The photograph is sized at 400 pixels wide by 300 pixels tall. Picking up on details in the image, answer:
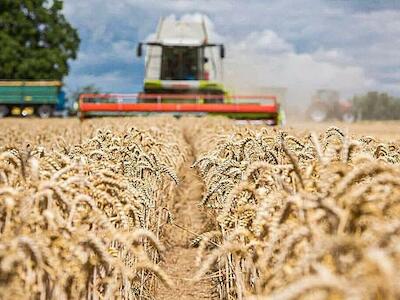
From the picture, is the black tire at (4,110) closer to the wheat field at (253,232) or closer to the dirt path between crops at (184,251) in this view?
the dirt path between crops at (184,251)

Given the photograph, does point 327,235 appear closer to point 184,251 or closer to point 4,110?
point 184,251

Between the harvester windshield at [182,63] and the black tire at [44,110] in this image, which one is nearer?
the harvester windshield at [182,63]

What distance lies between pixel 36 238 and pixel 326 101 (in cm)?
5272

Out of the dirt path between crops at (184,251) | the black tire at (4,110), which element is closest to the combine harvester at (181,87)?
the dirt path between crops at (184,251)

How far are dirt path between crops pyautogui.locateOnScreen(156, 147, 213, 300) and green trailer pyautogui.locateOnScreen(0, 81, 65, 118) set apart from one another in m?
33.3

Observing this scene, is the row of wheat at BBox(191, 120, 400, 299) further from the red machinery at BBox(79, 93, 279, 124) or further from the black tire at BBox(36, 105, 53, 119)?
the black tire at BBox(36, 105, 53, 119)

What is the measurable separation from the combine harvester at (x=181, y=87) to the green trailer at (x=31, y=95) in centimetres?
1645

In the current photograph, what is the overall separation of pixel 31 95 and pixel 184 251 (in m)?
38.0

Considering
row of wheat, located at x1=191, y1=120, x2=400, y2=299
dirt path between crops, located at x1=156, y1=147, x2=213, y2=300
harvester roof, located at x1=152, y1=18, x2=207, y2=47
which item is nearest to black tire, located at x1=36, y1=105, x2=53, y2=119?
harvester roof, located at x1=152, y1=18, x2=207, y2=47

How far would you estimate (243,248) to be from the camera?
359cm

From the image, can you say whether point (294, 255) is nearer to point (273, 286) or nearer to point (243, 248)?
point (273, 286)

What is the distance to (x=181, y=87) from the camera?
2897cm

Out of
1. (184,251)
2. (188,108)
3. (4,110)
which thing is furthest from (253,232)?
(4,110)

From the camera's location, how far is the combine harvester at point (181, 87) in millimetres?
26781
